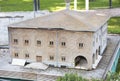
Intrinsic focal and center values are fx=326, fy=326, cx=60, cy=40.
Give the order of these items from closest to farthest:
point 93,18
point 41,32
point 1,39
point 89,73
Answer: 1. point 89,73
2. point 41,32
3. point 93,18
4. point 1,39

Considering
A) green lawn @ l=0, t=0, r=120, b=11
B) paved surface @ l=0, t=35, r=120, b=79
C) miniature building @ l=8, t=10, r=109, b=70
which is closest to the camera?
paved surface @ l=0, t=35, r=120, b=79

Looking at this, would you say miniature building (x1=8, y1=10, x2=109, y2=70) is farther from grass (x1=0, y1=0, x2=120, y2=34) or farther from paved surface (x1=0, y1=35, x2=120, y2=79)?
grass (x1=0, y1=0, x2=120, y2=34)

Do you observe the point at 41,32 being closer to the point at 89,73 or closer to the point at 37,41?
the point at 37,41

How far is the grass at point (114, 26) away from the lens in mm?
36600

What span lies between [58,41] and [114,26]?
18.1 metres

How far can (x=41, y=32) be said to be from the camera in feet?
76.5

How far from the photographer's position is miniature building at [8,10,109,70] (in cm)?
2242

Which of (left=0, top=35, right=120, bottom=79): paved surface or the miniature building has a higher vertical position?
the miniature building

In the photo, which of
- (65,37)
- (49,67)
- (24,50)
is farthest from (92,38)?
(24,50)

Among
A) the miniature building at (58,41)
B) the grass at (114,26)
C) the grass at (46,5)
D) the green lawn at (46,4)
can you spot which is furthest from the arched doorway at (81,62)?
the green lawn at (46,4)

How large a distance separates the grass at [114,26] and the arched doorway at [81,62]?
13501mm

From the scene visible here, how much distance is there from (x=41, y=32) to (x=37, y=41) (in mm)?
756

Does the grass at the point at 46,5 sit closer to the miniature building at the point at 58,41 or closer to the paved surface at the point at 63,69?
the paved surface at the point at 63,69

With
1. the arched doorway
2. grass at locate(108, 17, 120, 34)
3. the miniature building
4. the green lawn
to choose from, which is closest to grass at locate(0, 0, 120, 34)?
the green lawn
